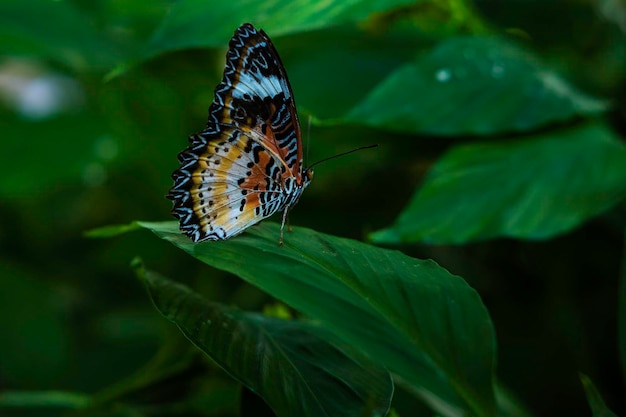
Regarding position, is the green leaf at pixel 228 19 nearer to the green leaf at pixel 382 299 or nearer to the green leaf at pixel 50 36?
the green leaf at pixel 382 299

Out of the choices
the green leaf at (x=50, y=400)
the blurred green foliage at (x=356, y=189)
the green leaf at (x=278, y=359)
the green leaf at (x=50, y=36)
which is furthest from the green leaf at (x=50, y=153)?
the green leaf at (x=278, y=359)

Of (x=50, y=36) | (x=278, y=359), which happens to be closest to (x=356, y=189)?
(x=50, y=36)

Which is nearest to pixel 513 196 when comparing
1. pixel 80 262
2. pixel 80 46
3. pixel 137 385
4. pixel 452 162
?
pixel 452 162

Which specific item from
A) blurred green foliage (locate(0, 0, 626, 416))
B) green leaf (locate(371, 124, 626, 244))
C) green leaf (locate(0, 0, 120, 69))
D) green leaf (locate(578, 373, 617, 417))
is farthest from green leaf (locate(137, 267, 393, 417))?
green leaf (locate(0, 0, 120, 69))

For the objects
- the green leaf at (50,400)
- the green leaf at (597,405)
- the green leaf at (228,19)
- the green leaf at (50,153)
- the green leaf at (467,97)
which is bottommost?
the green leaf at (50,400)

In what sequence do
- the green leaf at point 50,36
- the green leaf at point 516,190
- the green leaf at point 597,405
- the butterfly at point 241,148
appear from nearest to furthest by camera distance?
the green leaf at point 597,405 → the butterfly at point 241,148 → the green leaf at point 516,190 → the green leaf at point 50,36

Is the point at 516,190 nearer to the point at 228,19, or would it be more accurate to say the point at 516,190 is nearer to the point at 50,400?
the point at 228,19

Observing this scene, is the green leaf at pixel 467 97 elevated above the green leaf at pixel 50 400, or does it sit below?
above
